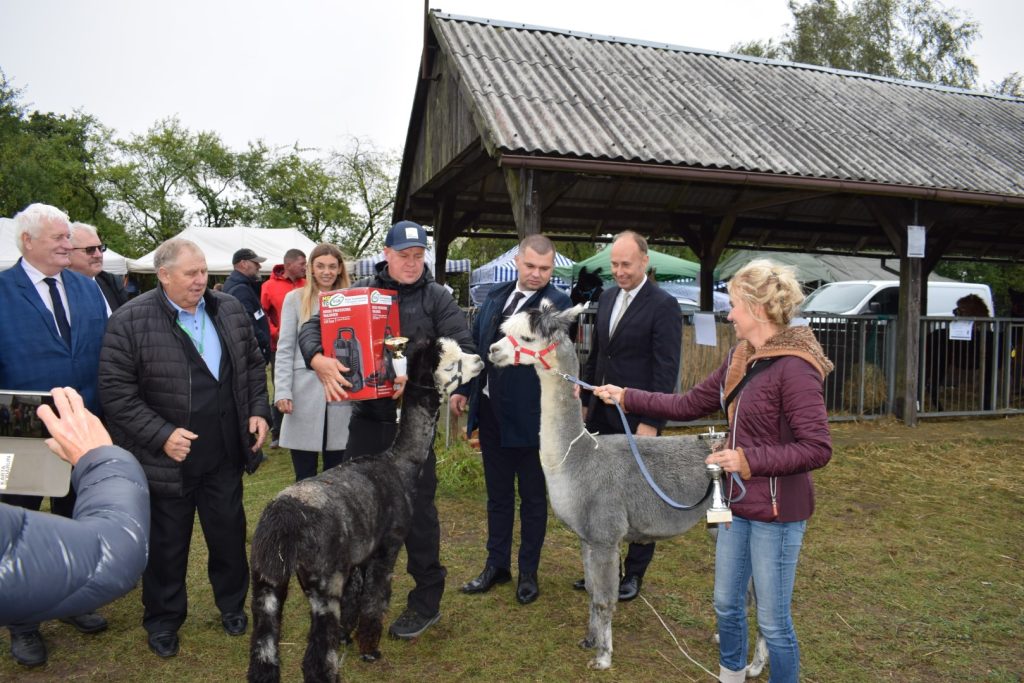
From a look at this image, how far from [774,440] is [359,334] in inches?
79.5

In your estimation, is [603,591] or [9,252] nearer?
[603,591]

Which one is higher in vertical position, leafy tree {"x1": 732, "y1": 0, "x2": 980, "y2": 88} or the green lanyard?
leafy tree {"x1": 732, "y1": 0, "x2": 980, "y2": 88}

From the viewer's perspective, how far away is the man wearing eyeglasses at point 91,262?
14.9 feet

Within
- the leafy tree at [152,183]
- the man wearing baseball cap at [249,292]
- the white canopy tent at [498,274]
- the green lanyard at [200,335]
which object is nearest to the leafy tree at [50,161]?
the leafy tree at [152,183]

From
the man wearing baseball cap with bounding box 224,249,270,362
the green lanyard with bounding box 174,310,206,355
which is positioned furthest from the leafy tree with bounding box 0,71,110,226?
the green lanyard with bounding box 174,310,206,355

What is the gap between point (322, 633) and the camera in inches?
115

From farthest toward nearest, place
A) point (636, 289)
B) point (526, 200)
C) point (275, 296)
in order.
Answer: point (275, 296)
point (526, 200)
point (636, 289)

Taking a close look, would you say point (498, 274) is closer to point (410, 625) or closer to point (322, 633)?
point (410, 625)

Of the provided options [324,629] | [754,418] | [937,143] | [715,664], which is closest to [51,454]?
[324,629]

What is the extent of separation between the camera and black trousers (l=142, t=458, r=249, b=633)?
3652 mm

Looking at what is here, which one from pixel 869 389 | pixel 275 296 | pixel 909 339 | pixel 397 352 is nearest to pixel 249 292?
pixel 275 296

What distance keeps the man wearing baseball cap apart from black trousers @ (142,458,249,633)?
350 centimetres

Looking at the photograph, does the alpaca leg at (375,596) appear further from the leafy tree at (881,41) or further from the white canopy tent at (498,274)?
the leafy tree at (881,41)

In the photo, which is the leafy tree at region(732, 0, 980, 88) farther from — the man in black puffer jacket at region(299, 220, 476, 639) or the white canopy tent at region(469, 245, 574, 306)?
the man in black puffer jacket at region(299, 220, 476, 639)
